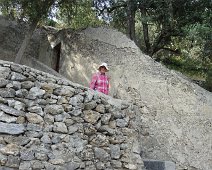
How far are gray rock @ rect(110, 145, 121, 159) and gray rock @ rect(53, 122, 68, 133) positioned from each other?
0.87m

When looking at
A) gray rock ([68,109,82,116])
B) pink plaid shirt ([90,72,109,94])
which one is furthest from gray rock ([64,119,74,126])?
pink plaid shirt ([90,72,109,94])

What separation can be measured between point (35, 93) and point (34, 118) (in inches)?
15.3

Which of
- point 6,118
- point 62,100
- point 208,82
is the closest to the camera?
point 6,118

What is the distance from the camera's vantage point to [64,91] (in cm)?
629

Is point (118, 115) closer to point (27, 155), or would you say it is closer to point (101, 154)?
point (101, 154)

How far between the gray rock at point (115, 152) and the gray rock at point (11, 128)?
154 centimetres

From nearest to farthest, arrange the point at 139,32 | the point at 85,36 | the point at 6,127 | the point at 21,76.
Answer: the point at 6,127, the point at 21,76, the point at 85,36, the point at 139,32

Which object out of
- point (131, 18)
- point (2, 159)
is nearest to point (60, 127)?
point (2, 159)

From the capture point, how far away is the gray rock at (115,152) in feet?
21.1

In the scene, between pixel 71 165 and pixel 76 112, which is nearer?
pixel 71 165

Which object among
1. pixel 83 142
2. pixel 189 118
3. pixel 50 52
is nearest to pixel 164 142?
pixel 189 118

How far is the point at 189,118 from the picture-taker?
859 centimetres

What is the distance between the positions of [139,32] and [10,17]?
16.0ft

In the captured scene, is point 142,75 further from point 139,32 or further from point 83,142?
point 139,32
